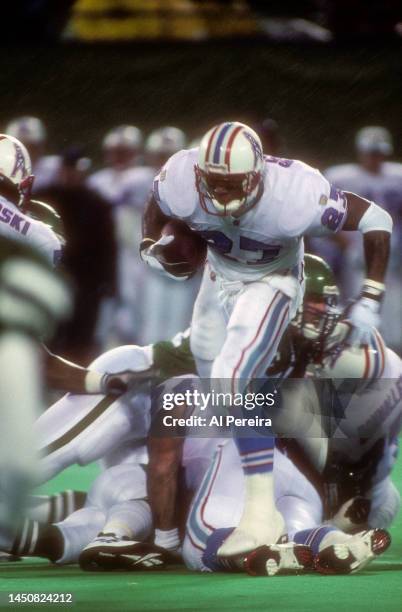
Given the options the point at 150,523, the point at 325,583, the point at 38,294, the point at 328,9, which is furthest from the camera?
the point at 328,9

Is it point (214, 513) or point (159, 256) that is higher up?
point (159, 256)

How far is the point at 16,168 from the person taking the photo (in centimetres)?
247

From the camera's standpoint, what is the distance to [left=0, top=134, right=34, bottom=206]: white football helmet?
8.00 ft

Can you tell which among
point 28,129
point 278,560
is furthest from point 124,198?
point 278,560

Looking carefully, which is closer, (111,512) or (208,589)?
(208,589)

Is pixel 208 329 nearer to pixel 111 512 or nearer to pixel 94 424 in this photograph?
pixel 94 424

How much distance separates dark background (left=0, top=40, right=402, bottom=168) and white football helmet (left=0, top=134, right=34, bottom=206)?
62 cm

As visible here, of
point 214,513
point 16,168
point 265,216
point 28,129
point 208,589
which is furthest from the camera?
point 28,129

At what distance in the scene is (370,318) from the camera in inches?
89.8

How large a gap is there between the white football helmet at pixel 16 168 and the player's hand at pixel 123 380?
Result: 0.37 meters

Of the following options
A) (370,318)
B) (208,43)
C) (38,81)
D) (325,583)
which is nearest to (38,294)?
(325,583)

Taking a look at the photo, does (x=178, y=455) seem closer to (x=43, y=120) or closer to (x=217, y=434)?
(x=217, y=434)

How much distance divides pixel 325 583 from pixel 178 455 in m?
0.36

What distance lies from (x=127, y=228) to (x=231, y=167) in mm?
1320
